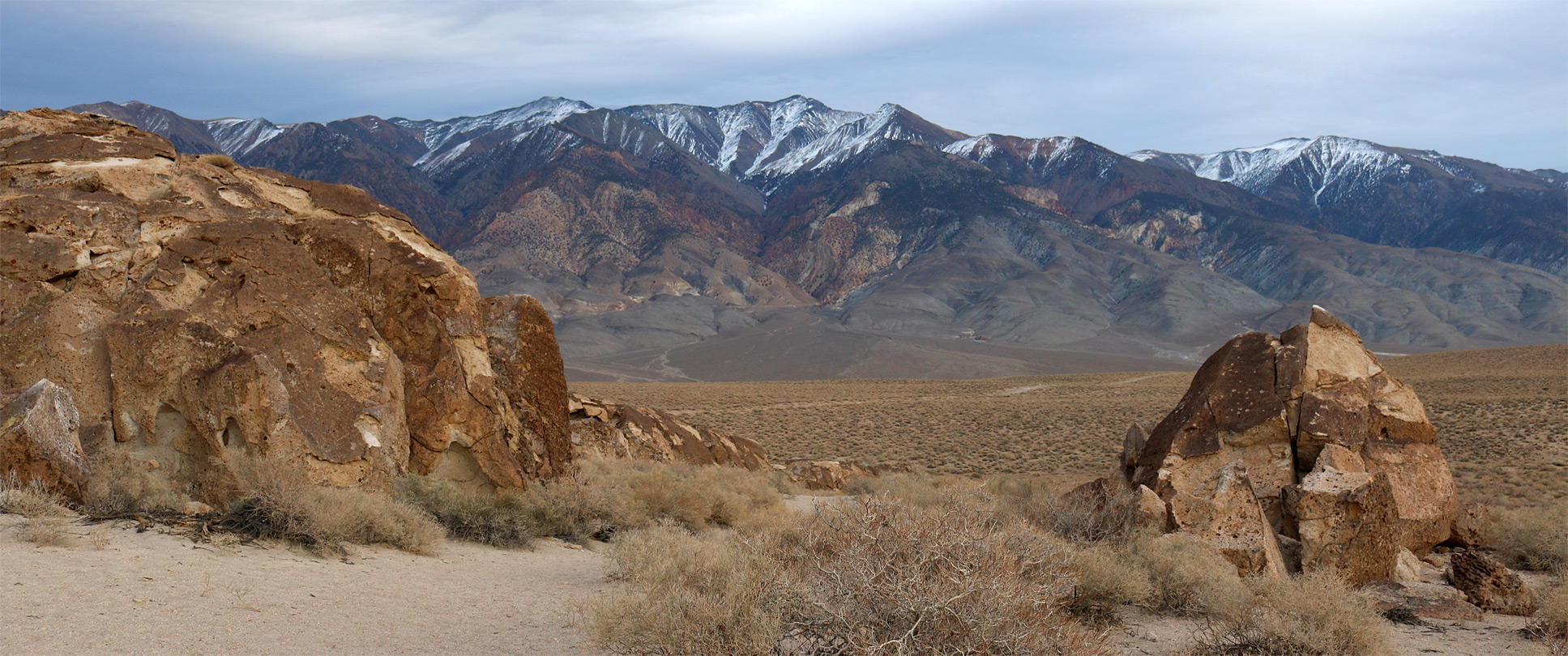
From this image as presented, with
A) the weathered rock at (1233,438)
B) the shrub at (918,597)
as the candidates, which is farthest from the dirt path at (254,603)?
the weathered rock at (1233,438)

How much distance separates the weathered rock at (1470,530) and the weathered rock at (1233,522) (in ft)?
11.0

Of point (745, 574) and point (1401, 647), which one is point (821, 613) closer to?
point (745, 574)

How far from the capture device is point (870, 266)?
19950 cm

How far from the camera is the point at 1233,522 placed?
8633mm

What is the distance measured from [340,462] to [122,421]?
1848 millimetres

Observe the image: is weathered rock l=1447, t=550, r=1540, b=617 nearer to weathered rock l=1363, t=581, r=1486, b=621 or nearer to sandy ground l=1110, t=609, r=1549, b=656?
weathered rock l=1363, t=581, r=1486, b=621

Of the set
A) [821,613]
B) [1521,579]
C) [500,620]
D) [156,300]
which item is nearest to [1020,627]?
[821,613]

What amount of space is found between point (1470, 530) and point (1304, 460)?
8.98ft

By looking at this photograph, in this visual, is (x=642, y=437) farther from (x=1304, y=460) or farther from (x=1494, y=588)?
(x=1494, y=588)

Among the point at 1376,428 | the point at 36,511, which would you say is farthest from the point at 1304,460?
the point at 36,511

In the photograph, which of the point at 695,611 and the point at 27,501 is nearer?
the point at 695,611

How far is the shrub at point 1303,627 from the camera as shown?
5.75 metres

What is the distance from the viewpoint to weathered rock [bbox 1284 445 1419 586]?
332 inches

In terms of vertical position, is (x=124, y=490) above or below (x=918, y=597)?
below
